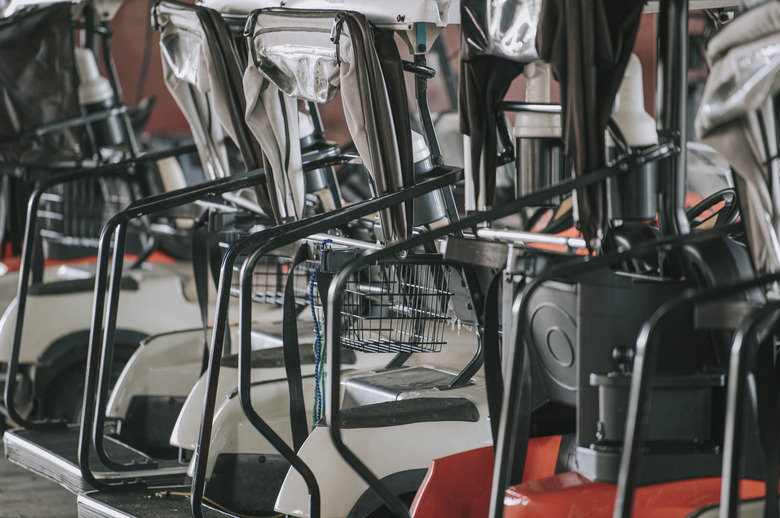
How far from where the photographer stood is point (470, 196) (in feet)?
8.73

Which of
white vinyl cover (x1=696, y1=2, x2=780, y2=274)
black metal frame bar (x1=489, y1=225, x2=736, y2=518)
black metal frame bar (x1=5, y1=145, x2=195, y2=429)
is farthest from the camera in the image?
black metal frame bar (x1=5, y1=145, x2=195, y2=429)

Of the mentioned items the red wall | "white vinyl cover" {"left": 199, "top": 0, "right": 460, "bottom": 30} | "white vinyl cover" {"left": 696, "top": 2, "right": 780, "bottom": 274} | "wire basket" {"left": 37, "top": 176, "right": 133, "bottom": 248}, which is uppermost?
the red wall

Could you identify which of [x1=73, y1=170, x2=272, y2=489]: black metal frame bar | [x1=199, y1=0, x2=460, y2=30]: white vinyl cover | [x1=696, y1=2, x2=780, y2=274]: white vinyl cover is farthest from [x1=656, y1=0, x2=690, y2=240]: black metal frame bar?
[x1=73, y1=170, x2=272, y2=489]: black metal frame bar

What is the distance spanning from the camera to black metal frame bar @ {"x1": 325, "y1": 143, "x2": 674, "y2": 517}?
209cm

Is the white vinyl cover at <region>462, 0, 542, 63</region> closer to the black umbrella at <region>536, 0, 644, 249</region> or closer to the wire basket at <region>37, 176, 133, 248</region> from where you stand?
the black umbrella at <region>536, 0, 644, 249</region>

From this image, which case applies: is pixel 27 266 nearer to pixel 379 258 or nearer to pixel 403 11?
pixel 403 11

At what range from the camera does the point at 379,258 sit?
2.18 m

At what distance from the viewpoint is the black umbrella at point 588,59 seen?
7.04 ft

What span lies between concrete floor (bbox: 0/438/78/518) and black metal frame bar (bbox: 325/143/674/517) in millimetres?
2117

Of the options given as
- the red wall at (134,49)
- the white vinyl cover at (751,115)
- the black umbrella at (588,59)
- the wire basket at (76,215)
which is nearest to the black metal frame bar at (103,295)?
the black umbrella at (588,59)

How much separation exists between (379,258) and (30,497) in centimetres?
257

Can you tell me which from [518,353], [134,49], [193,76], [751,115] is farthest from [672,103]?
[134,49]

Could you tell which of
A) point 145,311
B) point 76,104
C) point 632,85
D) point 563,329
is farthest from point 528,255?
point 76,104

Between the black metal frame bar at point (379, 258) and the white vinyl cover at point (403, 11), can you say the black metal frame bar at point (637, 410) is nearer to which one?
the black metal frame bar at point (379, 258)
